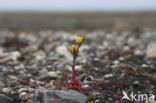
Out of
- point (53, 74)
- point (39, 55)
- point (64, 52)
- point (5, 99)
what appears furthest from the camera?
point (64, 52)

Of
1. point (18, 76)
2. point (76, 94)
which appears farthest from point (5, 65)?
point (76, 94)

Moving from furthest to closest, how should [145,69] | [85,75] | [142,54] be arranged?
[142,54]
[145,69]
[85,75]

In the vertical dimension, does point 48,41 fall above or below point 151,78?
above

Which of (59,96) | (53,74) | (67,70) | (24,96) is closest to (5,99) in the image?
(24,96)

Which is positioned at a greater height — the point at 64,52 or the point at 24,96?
the point at 64,52

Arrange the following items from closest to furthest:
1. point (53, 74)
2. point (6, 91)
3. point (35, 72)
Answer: point (6, 91) < point (53, 74) < point (35, 72)

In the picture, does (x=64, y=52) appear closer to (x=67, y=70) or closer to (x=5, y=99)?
(x=67, y=70)

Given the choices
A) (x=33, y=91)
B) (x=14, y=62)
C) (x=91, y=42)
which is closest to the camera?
(x=33, y=91)

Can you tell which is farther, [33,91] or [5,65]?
[5,65]

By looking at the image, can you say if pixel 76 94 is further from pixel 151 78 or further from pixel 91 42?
pixel 91 42

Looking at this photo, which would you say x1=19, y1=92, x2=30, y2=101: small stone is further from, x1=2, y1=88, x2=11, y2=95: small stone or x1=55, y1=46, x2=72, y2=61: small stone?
x1=55, y1=46, x2=72, y2=61: small stone
